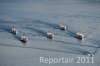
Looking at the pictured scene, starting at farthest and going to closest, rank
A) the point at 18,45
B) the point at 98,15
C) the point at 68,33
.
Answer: the point at 98,15
the point at 68,33
the point at 18,45

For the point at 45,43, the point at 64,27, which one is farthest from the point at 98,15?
the point at 45,43

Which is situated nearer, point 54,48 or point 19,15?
point 54,48

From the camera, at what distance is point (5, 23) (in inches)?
1876

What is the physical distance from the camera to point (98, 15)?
173 feet

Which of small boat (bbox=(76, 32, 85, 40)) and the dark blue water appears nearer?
the dark blue water

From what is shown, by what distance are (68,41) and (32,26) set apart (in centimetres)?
1213

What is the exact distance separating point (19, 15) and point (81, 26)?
61.0 ft

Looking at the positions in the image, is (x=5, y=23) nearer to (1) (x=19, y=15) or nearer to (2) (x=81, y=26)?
(1) (x=19, y=15)

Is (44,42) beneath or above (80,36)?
beneath

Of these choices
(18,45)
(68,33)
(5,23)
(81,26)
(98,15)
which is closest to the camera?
(18,45)

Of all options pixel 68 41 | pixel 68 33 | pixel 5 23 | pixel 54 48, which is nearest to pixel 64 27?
pixel 68 33

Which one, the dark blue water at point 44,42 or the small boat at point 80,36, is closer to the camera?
the dark blue water at point 44,42

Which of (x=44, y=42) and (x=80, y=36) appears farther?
(x=80, y=36)

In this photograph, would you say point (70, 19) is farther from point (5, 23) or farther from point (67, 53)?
point (67, 53)
